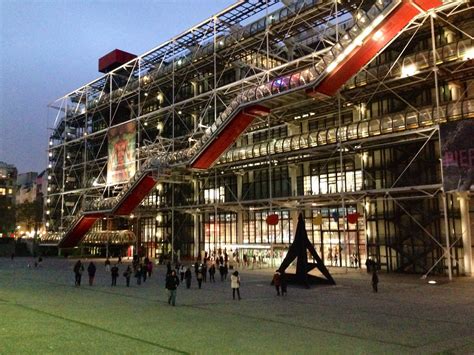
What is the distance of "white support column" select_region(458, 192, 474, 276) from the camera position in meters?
23.4

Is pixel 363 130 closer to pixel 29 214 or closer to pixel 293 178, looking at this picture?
pixel 293 178

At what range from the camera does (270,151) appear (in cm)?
3006

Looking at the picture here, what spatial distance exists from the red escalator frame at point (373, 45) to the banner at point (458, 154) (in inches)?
191

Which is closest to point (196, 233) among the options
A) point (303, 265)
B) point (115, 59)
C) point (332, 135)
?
point (332, 135)

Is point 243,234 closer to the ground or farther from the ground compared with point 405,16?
closer to the ground

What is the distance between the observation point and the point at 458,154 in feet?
66.9

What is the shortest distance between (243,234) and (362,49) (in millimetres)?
19633

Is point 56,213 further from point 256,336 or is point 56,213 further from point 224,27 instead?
point 256,336

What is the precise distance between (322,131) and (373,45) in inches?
271

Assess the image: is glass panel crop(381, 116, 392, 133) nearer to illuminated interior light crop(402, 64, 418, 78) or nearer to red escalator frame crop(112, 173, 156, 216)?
illuminated interior light crop(402, 64, 418, 78)

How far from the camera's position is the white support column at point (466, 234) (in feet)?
76.7

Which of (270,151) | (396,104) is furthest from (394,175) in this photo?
(270,151)

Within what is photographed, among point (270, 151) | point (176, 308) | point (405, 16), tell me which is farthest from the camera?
point (270, 151)

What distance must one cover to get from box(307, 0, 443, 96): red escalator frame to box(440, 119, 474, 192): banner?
486 centimetres
